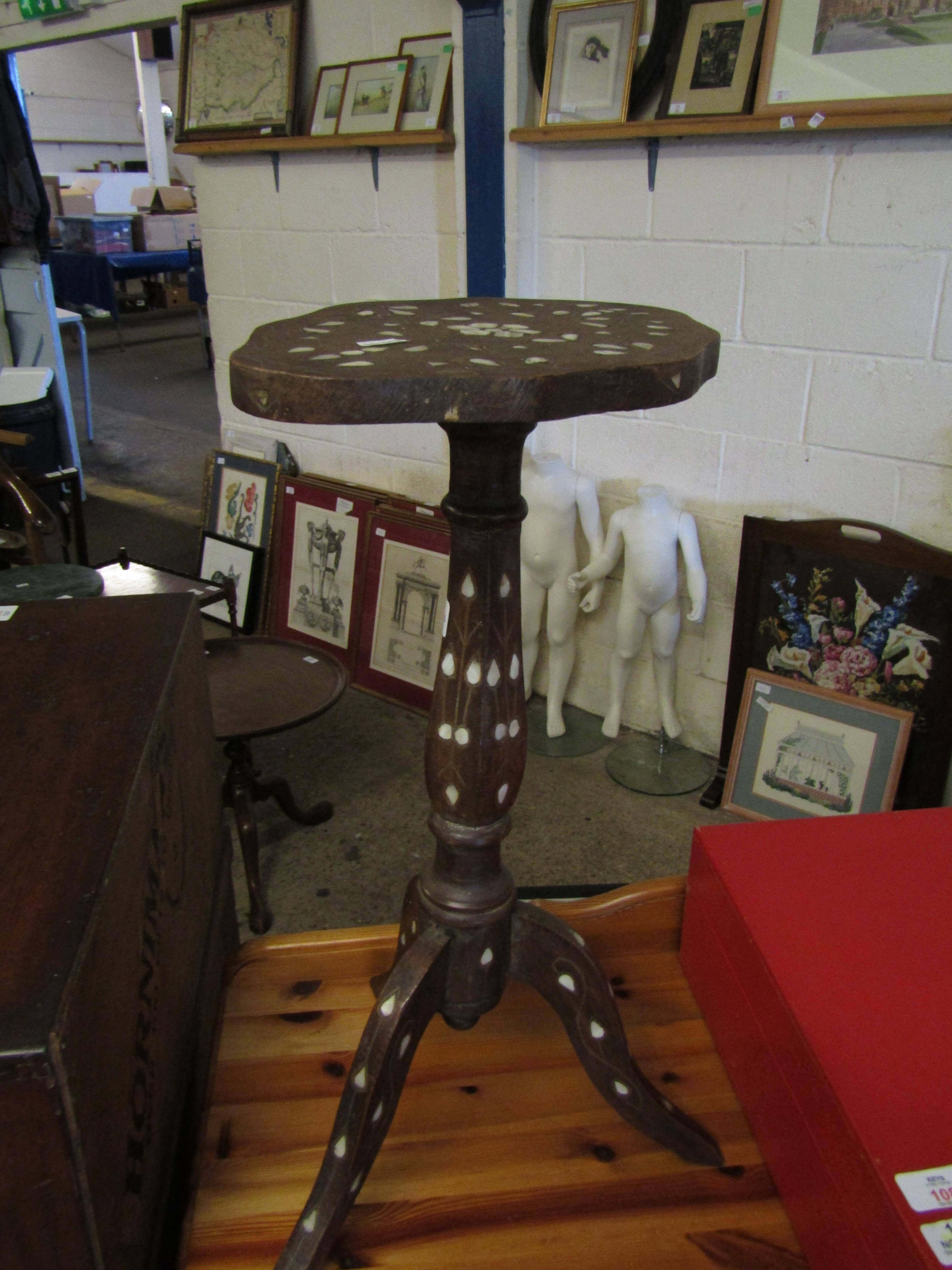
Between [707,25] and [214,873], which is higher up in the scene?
[707,25]

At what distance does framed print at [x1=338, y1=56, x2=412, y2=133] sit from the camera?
7.70ft

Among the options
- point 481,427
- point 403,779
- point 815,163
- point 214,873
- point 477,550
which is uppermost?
point 815,163

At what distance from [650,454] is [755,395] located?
0.28 m

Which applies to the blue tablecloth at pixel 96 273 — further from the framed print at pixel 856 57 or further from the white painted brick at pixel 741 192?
the framed print at pixel 856 57

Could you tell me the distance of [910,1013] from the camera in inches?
30.8

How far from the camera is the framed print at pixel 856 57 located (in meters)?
1.57

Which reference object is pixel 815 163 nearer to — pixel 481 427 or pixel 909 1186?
pixel 481 427

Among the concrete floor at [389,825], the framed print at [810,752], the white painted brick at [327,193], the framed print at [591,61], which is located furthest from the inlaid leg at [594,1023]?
the white painted brick at [327,193]

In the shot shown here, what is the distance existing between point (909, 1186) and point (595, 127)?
75.6 inches

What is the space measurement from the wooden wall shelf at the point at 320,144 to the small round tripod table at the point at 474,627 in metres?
1.51

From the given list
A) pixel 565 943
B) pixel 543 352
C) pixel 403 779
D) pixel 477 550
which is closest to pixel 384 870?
pixel 403 779

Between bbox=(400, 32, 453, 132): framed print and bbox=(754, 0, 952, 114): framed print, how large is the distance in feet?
2.68

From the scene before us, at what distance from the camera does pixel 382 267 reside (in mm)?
2580

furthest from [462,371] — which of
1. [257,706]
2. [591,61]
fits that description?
[591,61]
